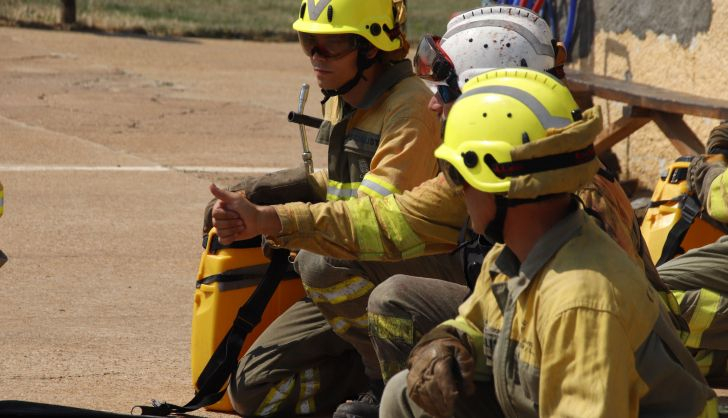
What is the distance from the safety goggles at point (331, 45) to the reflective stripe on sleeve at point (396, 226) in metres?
0.84

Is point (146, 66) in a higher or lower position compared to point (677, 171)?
lower

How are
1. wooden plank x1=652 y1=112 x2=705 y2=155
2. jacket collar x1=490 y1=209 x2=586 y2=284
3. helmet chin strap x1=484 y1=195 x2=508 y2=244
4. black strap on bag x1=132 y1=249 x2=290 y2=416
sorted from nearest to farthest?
jacket collar x1=490 y1=209 x2=586 y2=284 → helmet chin strap x1=484 y1=195 x2=508 y2=244 → black strap on bag x1=132 y1=249 x2=290 y2=416 → wooden plank x1=652 y1=112 x2=705 y2=155

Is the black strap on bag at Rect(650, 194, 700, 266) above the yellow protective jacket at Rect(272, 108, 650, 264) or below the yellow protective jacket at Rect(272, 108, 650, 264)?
below

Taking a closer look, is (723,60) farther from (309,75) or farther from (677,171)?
(309,75)

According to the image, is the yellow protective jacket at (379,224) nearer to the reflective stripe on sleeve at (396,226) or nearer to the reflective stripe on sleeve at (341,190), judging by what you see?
→ the reflective stripe on sleeve at (396,226)

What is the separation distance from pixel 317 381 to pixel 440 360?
5.77 feet

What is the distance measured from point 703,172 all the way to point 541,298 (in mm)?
2171

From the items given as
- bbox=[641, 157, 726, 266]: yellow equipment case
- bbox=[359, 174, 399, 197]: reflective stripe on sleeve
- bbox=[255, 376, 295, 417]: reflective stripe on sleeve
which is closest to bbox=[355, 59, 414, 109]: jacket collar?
bbox=[359, 174, 399, 197]: reflective stripe on sleeve

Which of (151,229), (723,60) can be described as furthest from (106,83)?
(723,60)

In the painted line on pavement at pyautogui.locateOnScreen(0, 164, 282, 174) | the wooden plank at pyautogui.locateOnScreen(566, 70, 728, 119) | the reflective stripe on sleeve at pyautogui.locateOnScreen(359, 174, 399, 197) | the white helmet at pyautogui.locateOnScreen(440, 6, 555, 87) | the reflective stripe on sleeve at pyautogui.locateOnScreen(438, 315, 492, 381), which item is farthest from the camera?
the painted line on pavement at pyautogui.locateOnScreen(0, 164, 282, 174)

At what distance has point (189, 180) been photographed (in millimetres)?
9398

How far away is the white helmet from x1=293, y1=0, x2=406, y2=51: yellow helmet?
1.38 ft

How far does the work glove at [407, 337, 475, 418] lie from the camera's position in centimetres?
320

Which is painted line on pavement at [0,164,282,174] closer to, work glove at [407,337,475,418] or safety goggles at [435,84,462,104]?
safety goggles at [435,84,462,104]
